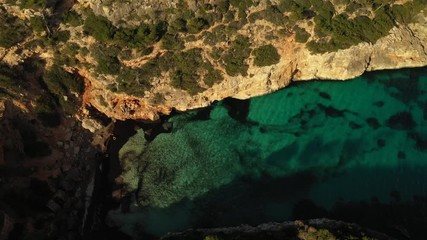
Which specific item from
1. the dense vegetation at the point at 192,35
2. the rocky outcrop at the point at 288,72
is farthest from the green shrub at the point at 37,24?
the rocky outcrop at the point at 288,72

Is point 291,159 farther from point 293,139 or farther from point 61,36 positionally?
point 61,36

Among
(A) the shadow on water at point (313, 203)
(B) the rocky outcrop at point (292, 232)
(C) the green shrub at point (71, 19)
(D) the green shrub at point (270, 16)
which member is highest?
(D) the green shrub at point (270, 16)

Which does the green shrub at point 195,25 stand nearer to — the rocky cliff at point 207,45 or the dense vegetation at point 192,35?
the dense vegetation at point 192,35

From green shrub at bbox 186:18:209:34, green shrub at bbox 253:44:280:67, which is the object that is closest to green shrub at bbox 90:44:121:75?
green shrub at bbox 186:18:209:34

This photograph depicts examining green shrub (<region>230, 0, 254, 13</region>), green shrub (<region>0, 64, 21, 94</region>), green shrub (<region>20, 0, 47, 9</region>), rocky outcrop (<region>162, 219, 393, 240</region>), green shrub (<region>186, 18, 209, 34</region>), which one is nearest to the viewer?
rocky outcrop (<region>162, 219, 393, 240</region>)

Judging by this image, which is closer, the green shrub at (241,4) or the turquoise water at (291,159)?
the turquoise water at (291,159)

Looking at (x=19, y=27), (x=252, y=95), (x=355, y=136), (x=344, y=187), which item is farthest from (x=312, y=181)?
(x=19, y=27)

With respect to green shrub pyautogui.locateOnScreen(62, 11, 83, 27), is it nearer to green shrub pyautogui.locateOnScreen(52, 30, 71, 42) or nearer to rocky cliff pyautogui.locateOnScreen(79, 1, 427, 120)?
green shrub pyautogui.locateOnScreen(52, 30, 71, 42)

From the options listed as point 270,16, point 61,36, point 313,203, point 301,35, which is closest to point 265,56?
point 270,16
